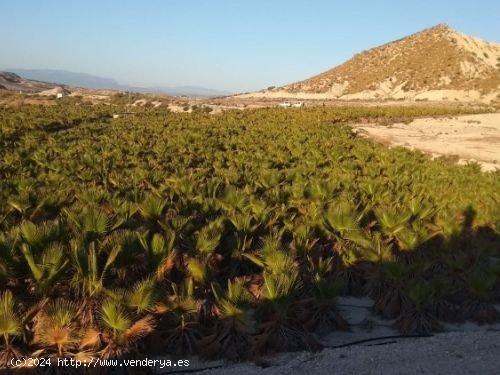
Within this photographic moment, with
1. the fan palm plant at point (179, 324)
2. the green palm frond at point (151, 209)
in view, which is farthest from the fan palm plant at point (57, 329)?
the green palm frond at point (151, 209)

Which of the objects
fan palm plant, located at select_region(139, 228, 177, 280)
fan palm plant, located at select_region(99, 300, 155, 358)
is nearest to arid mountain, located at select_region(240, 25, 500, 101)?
fan palm plant, located at select_region(139, 228, 177, 280)

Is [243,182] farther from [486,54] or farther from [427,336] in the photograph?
[486,54]

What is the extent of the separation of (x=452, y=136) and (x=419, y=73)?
203 ft

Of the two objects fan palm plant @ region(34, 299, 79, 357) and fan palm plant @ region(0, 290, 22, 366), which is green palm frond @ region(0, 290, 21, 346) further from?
fan palm plant @ region(34, 299, 79, 357)

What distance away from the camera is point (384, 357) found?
7445mm

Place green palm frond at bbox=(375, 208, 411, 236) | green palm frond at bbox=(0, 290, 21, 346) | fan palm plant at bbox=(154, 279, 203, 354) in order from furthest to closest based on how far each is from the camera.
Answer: green palm frond at bbox=(375, 208, 411, 236) → fan palm plant at bbox=(154, 279, 203, 354) → green palm frond at bbox=(0, 290, 21, 346)

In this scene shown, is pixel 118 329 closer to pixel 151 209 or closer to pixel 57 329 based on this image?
pixel 57 329

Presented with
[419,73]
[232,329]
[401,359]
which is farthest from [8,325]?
[419,73]

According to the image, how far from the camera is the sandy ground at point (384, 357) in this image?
279 inches

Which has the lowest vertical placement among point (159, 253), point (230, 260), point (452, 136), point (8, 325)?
point (230, 260)

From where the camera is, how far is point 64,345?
22.1 feet

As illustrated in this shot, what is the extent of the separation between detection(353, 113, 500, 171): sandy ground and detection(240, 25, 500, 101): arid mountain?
3740cm

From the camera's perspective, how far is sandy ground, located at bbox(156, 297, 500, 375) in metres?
7.09

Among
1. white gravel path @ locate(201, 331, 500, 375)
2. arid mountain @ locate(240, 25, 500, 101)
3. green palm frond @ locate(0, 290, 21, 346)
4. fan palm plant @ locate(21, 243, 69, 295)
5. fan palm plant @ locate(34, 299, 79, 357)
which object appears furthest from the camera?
arid mountain @ locate(240, 25, 500, 101)
